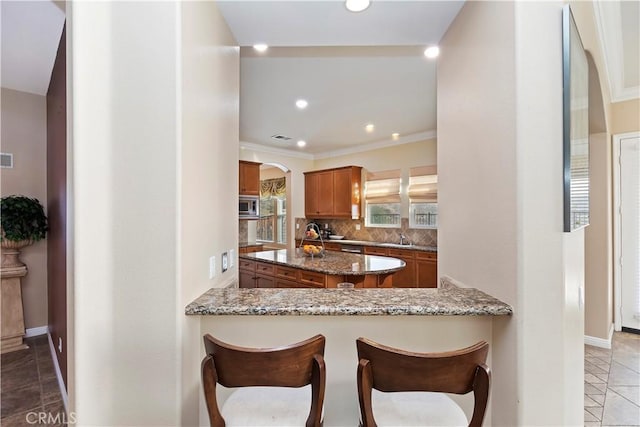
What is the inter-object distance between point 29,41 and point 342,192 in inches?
193

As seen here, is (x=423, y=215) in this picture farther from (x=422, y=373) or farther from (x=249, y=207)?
(x=422, y=373)

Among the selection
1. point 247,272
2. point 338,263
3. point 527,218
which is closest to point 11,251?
point 247,272

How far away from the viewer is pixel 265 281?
400cm

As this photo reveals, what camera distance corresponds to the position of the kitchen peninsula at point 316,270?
308cm

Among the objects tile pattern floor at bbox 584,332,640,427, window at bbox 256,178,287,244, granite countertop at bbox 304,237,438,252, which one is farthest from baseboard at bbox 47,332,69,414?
window at bbox 256,178,287,244

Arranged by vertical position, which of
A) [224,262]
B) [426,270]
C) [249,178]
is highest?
[249,178]

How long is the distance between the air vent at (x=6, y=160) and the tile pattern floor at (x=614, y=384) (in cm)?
583

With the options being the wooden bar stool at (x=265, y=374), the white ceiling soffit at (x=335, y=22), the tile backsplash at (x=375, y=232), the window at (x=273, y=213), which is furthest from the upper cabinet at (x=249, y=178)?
the wooden bar stool at (x=265, y=374)

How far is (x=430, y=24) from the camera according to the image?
180 cm

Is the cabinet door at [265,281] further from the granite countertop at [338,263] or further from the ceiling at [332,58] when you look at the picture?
the ceiling at [332,58]

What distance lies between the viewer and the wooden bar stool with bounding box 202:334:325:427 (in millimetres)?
1012

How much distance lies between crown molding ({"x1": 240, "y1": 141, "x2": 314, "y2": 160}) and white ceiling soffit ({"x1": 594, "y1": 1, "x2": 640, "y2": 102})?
5.19 meters

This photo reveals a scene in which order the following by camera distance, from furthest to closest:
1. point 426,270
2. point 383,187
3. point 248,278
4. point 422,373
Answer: point 383,187
point 426,270
point 248,278
point 422,373

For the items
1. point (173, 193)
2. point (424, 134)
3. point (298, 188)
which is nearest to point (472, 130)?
point (173, 193)
